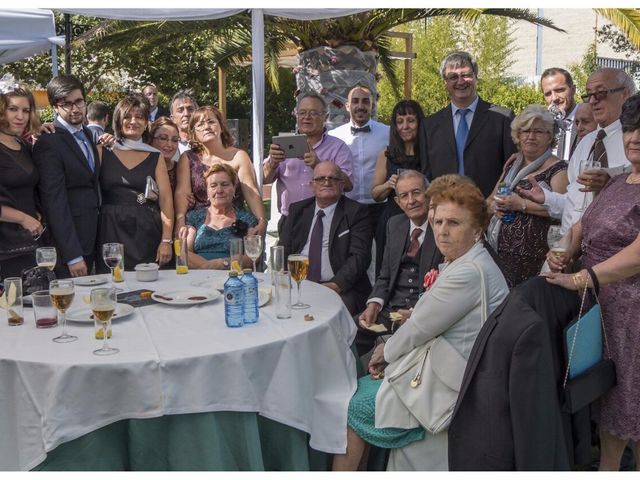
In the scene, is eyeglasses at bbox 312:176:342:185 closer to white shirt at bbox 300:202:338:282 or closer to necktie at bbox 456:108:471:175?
white shirt at bbox 300:202:338:282

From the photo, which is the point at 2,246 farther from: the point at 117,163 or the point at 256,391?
the point at 256,391

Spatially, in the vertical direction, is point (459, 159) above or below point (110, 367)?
above

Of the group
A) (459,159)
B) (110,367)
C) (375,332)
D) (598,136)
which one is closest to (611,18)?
(459,159)

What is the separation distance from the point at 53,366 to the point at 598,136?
316 cm

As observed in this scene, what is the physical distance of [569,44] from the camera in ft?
89.4

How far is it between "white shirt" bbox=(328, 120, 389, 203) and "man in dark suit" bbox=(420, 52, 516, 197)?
673 mm

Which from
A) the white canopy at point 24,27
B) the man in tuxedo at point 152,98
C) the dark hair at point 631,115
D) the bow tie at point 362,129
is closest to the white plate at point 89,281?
the bow tie at point 362,129

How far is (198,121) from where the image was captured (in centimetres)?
510

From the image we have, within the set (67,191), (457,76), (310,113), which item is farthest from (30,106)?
(457,76)

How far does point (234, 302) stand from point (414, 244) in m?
1.49

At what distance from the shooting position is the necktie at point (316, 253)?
14.7 feet

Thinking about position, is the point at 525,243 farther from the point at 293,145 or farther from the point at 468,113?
the point at 293,145

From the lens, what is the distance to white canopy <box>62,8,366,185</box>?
543 centimetres

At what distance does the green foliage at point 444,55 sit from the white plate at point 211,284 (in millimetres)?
15855
